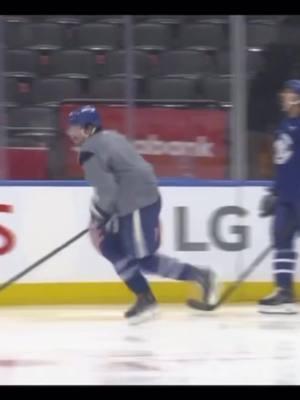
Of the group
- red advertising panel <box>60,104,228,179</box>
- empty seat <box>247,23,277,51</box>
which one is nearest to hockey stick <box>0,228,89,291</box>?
red advertising panel <box>60,104,228,179</box>

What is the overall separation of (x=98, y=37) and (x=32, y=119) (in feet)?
2.51

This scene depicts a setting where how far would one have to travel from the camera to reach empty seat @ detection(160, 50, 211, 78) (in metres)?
8.63

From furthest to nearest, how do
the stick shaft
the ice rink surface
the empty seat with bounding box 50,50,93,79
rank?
1. the empty seat with bounding box 50,50,93,79
2. the stick shaft
3. the ice rink surface

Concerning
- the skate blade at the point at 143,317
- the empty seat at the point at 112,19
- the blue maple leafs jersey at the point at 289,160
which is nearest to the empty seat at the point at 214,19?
the empty seat at the point at 112,19

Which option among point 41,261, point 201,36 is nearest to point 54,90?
point 201,36

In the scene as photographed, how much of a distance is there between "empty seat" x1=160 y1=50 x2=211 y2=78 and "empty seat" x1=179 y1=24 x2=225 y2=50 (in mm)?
62

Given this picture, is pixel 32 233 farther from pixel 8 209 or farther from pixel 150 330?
pixel 150 330

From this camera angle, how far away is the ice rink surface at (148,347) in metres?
5.62

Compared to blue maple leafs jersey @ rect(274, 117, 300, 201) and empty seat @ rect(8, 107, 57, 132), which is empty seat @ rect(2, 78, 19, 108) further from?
blue maple leafs jersey @ rect(274, 117, 300, 201)

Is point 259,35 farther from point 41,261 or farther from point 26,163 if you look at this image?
point 41,261

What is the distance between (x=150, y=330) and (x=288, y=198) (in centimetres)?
124

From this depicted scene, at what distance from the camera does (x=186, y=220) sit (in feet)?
27.1

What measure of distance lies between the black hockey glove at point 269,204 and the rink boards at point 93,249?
0.34 metres

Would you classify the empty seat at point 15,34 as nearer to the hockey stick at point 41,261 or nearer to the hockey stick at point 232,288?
the hockey stick at point 41,261
